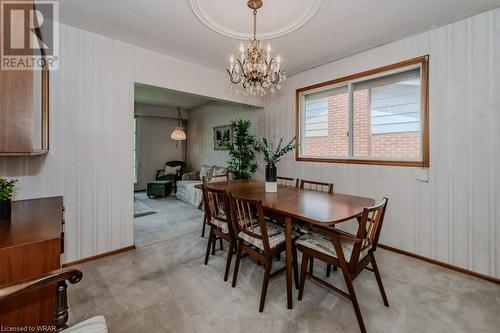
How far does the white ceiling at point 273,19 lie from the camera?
2082 millimetres

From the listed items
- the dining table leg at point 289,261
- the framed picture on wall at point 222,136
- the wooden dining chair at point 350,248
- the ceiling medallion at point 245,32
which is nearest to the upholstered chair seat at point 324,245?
the wooden dining chair at point 350,248

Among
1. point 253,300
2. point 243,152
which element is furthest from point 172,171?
point 253,300

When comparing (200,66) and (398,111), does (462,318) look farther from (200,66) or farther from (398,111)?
(200,66)

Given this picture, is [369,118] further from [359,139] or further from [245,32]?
[245,32]

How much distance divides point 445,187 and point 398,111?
108 cm

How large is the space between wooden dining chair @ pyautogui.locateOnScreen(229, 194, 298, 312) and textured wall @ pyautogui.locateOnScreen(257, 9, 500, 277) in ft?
5.67

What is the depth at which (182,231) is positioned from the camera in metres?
3.47

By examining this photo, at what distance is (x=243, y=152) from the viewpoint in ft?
14.9

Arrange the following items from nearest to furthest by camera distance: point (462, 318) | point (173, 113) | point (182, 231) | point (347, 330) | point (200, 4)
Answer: point (347, 330) → point (462, 318) → point (200, 4) → point (182, 231) → point (173, 113)

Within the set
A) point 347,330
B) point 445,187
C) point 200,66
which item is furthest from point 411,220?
point 200,66

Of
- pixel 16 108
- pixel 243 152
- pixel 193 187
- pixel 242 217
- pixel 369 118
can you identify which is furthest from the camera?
pixel 193 187

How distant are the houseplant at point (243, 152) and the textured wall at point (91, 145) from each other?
6.19ft

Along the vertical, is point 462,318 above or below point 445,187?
below

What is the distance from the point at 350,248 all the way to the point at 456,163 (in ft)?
5.73
